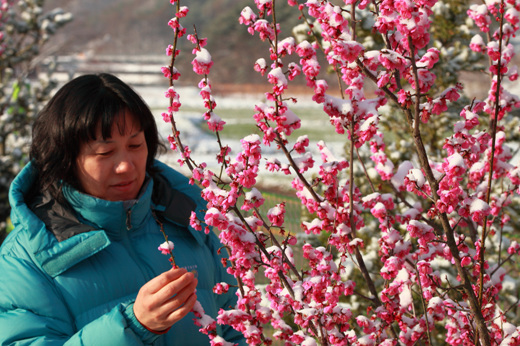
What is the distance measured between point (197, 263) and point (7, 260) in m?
0.57

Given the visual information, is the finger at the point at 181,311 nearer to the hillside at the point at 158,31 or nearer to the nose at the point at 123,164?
the nose at the point at 123,164

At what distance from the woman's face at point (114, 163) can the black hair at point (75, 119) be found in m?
0.02

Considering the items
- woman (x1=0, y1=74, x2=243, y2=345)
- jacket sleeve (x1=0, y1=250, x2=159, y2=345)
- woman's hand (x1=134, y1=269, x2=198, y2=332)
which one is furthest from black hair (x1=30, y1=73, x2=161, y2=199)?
woman's hand (x1=134, y1=269, x2=198, y2=332)

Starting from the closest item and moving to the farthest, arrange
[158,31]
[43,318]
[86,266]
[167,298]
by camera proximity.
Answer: [167,298], [43,318], [86,266], [158,31]

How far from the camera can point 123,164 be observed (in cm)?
190

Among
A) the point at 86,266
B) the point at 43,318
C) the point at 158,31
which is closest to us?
the point at 43,318

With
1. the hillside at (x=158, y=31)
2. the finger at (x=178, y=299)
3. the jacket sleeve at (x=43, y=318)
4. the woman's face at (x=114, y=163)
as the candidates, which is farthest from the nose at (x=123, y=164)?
the hillside at (x=158, y=31)

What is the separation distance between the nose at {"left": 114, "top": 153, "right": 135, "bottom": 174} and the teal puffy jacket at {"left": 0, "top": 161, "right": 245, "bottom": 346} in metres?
0.10

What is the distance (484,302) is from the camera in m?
2.15

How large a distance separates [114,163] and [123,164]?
0.03 m

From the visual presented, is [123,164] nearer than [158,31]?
Yes

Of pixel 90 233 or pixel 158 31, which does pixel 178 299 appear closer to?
pixel 90 233

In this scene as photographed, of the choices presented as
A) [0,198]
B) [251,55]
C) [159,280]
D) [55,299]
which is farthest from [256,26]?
[251,55]

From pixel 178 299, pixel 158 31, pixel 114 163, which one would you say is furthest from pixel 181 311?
pixel 158 31
